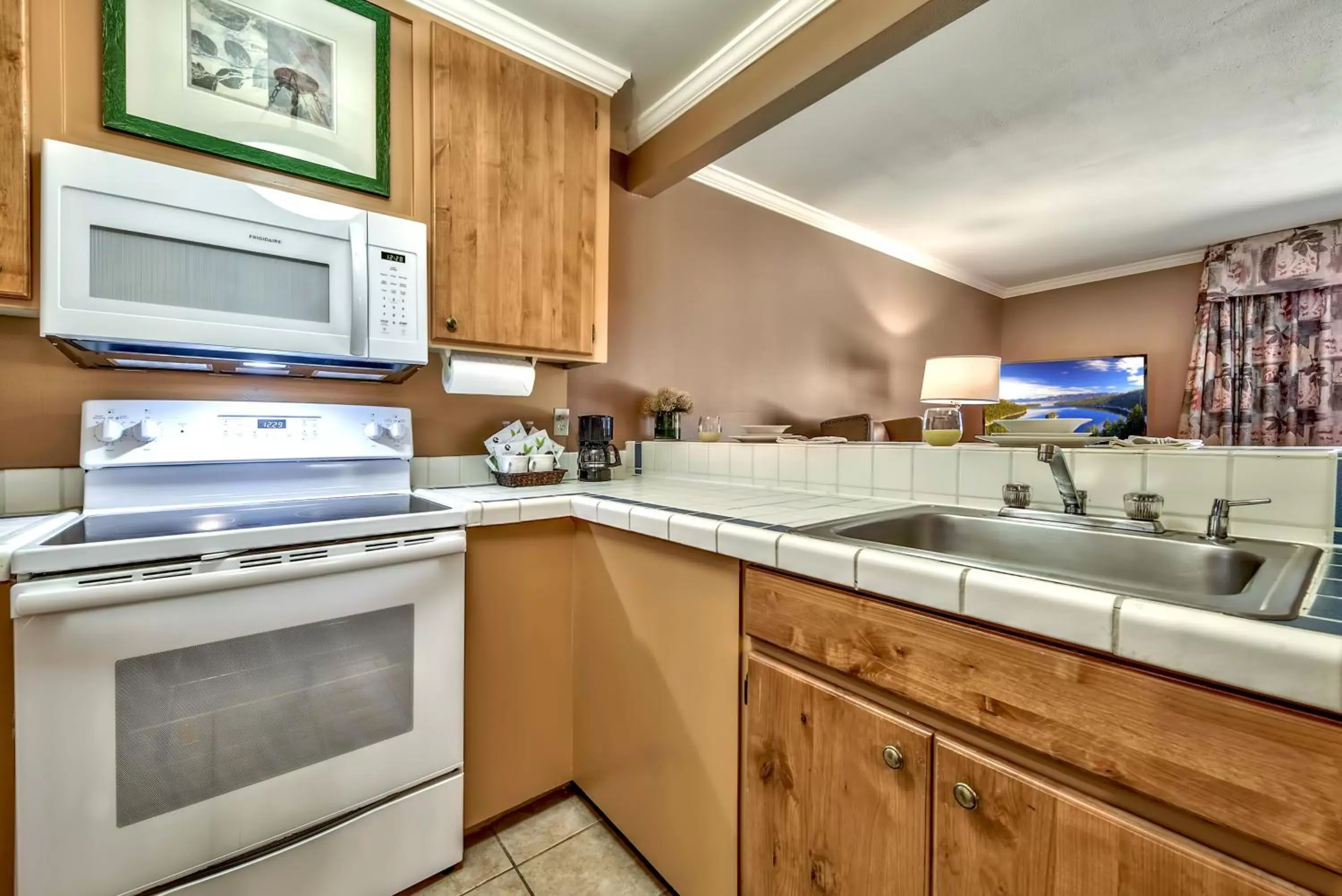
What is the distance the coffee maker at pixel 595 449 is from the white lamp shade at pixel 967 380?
6.40 feet

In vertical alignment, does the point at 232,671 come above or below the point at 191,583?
below

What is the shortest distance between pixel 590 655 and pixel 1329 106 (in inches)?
149

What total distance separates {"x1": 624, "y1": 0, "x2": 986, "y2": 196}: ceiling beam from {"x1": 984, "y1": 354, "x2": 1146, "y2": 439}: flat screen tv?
3.47m

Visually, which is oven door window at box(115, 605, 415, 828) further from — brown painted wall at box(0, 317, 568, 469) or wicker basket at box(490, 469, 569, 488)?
brown painted wall at box(0, 317, 568, 469)

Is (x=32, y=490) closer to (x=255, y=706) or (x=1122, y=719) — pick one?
(x=255, y=706)

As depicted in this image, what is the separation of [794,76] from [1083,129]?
173cm

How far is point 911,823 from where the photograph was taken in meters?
0.75

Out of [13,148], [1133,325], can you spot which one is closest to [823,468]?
[13,148]

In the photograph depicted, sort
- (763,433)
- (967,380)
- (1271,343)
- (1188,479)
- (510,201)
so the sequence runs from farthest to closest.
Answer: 1. (1271,343)
2. (967,380)
3. (763,433)
4. (510,201)
5. (1188,479)

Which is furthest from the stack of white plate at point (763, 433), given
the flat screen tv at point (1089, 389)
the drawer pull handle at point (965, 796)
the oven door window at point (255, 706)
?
the flat screen tv at point (1089, 389)

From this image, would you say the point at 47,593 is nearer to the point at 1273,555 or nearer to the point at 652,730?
the point at 652,730

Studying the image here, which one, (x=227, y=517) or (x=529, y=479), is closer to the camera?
(x=227, y=517)

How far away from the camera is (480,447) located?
1.89 meters

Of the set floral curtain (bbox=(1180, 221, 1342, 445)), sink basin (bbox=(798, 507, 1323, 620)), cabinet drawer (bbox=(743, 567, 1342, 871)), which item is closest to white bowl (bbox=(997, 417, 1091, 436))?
sink basin (bbox=(798, 507, 1323, 620))
